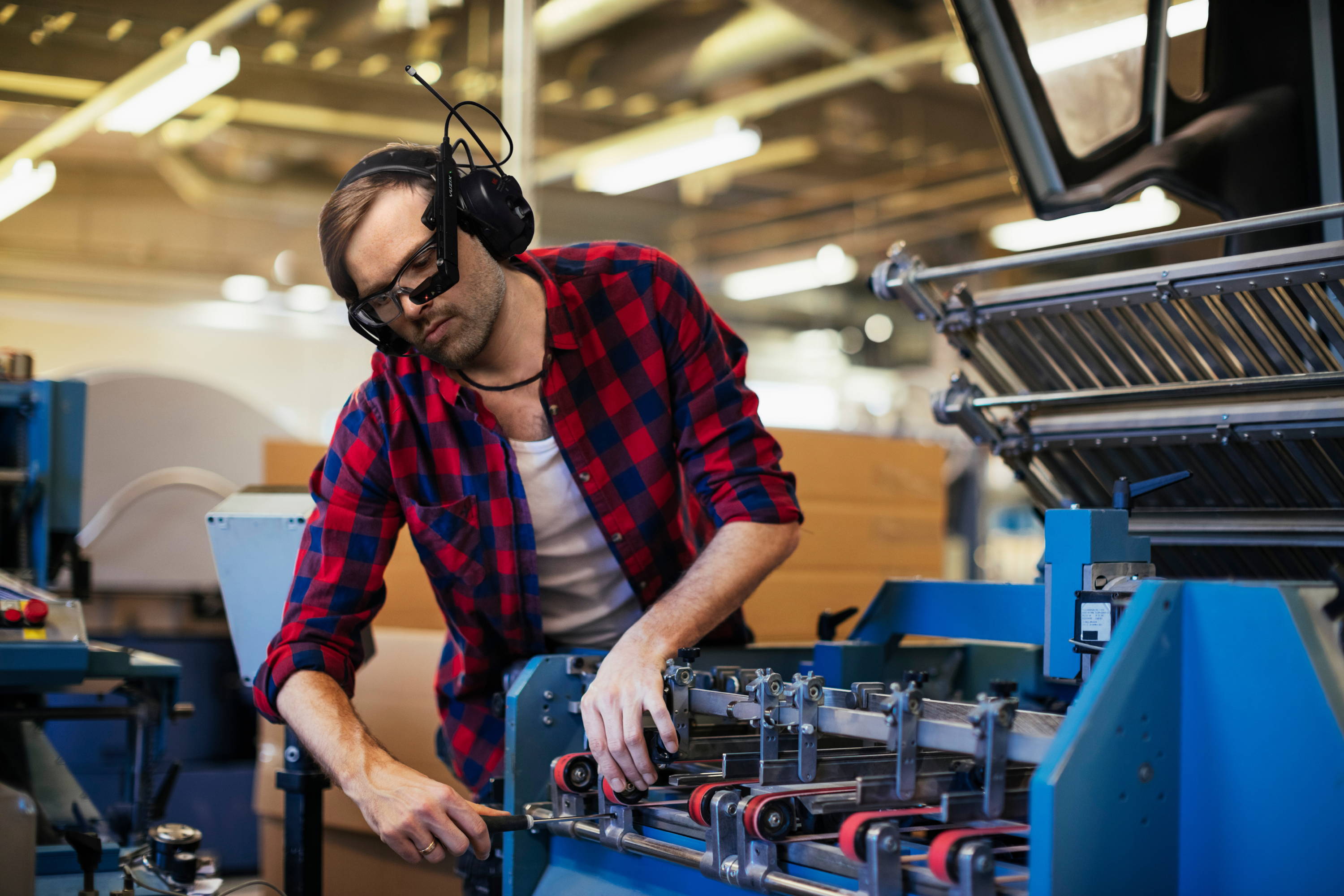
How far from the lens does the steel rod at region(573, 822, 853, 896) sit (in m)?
0.92

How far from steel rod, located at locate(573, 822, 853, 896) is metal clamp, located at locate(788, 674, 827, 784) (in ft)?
0.36

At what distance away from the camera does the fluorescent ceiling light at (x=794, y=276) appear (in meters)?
7.67

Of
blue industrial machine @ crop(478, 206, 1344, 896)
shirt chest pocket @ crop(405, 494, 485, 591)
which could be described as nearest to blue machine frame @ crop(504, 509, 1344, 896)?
blue industrial machine @ crop(478, 206, 1344, 896)

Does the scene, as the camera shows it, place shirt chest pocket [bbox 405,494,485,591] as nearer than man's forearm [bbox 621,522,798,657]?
No

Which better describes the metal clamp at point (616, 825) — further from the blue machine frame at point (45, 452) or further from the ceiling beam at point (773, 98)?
the ceiling beam at point (773, 98)

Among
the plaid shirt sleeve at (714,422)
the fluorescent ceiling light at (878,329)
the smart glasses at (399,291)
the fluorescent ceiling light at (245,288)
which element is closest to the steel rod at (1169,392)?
the plaid shirt sleeve at (714,422)

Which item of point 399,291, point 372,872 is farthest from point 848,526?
point 399,291

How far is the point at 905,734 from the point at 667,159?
17.2 ft

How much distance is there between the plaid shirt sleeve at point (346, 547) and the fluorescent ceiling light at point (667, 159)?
4225 mm

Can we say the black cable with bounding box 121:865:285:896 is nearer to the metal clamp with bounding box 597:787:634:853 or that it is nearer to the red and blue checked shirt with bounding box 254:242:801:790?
the red and blue checked shirt with bounding box 254:242:801:790

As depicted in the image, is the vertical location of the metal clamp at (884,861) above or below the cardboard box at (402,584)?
below

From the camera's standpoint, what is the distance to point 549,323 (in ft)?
5.11

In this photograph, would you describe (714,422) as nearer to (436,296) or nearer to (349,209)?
(436,296)

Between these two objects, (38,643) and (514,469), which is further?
(38,643)
